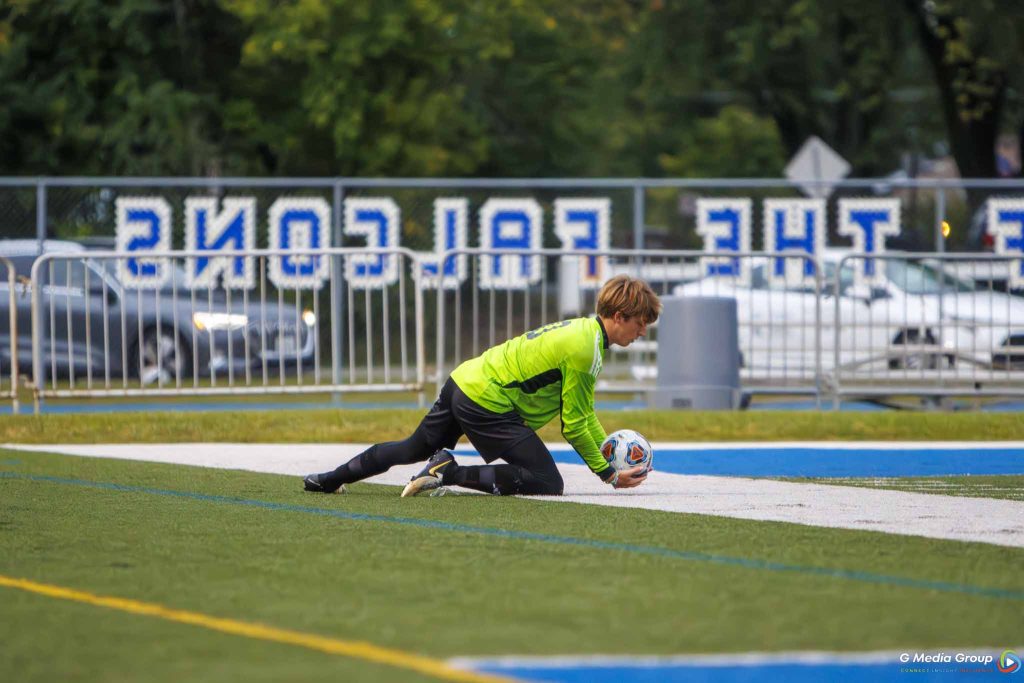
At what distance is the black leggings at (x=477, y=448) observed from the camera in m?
8.73

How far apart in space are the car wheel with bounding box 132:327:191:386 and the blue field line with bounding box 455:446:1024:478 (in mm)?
3189

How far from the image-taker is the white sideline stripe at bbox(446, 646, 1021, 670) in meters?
4.88

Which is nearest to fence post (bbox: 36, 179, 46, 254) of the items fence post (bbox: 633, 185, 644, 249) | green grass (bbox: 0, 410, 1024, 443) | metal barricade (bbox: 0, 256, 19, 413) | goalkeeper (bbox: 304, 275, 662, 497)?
metal barricade (bbox: 0, 256, 19, 413)

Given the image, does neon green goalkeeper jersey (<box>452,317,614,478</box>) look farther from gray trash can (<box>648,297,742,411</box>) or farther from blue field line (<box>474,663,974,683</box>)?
gray trash can (<box>648,297,742,411</box>)

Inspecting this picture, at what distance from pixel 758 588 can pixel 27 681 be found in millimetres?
2508

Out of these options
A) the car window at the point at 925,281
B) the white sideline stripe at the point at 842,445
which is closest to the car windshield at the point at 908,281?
the car window at the point at 925,281

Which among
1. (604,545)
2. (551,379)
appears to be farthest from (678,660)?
(551,379)

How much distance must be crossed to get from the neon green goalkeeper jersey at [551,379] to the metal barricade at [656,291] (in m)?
5.79

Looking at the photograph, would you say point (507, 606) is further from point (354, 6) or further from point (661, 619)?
point (354, 6)

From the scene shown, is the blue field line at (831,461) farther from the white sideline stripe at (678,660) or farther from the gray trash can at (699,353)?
the white sideline stripe at (678,660)

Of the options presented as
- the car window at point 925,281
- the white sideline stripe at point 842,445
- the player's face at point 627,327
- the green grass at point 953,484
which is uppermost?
the car window at point 925,281

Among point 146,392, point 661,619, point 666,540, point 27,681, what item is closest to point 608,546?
point 666,540

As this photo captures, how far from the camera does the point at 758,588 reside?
6.11 m

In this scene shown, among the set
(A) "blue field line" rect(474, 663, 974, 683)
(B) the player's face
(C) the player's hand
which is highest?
(B) the player's face
